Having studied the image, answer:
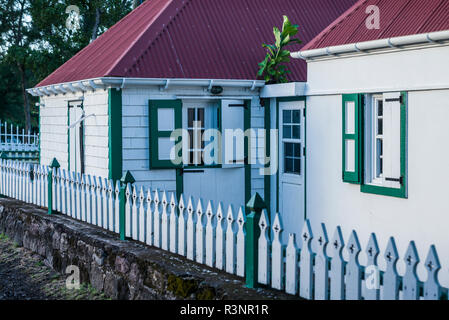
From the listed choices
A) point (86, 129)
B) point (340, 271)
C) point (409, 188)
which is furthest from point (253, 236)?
point (86, 129)

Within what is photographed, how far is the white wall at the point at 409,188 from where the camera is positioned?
8539 mm

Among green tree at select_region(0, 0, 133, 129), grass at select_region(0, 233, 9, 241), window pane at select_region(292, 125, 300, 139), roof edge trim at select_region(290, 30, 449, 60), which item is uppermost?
green tree at select_region(0, 0, 133, 129)

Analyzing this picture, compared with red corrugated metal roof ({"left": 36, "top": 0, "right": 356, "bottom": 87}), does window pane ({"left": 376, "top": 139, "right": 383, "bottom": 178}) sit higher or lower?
lower

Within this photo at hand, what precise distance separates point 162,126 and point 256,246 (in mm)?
5915

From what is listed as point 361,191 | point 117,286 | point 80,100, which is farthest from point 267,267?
point 80,100

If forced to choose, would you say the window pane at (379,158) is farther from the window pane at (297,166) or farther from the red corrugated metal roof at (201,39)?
the red corrugated metal roof at (201,39)

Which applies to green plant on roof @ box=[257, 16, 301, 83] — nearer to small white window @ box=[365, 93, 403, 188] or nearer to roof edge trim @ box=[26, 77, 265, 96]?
roof edge trim @ box=[26, 77, 265, 96]

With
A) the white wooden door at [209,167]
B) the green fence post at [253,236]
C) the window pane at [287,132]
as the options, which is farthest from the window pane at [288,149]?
the green fence post at [253,236]

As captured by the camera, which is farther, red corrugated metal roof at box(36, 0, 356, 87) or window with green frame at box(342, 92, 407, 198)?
red corrugated metal roof at box(36, 0, 356, 87)

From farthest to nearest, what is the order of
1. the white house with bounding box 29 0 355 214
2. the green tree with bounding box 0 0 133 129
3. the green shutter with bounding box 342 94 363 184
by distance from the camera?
the green tree with bounding box 0 0 133 129
the white house with bounding box 29 0 355 214
the green shutter with bounding box 342 94 363 184

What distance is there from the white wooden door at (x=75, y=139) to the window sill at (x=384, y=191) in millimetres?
6571

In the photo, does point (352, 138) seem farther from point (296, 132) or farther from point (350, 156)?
point (296, 132)

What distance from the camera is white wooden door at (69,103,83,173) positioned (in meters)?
14.2

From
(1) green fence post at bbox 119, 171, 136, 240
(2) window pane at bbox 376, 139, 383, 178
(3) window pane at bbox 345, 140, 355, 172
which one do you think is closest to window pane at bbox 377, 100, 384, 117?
(2) window pane at bbox 376, 139, 383, 178
